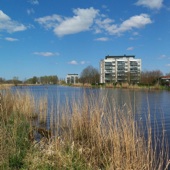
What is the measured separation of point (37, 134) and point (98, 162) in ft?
11.0

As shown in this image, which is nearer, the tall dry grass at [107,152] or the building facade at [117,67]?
the tall dry grass at [107,152]

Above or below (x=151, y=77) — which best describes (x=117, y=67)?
above

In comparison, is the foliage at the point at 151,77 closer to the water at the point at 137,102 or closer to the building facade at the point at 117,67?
the water at the point at 137,102

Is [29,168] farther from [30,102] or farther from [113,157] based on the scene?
[30,102]

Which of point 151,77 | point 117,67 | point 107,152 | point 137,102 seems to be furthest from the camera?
point 117,67

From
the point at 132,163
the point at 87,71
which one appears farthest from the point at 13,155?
the point at 87,71

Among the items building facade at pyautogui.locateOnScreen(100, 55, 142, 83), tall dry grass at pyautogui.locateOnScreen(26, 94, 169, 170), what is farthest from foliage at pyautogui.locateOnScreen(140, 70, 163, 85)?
tall dry grass at pyautogui.locateOnScreen(26, 94, 169, 170)

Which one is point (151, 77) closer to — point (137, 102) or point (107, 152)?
point (137, 102)

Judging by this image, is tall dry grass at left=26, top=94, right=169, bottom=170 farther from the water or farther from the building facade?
the building facade

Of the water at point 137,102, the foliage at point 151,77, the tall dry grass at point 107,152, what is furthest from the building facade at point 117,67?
the tall dry grass at point 107,152

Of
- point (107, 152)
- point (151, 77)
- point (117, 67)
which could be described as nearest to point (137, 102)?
point (107, 152)

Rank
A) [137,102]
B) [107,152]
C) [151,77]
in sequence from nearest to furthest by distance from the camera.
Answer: [107,152], [137,102], [151,77]

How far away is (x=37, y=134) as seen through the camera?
820 cm

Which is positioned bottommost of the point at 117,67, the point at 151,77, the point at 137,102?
the point at 137,102
